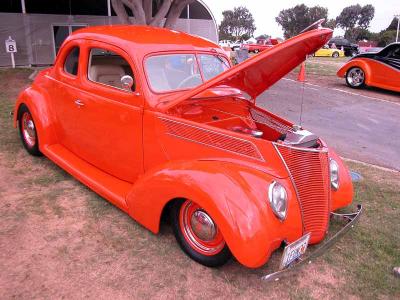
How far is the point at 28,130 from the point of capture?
17.0ft

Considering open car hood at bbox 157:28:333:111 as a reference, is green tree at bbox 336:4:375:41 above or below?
above

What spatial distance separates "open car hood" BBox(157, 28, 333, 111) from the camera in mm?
2766

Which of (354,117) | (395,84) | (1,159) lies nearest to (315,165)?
(1,159)

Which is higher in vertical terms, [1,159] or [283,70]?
[283,70]

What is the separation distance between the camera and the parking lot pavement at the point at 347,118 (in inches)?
256

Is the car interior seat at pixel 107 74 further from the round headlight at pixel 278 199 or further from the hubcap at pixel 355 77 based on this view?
the hubcap at pixel 355 77

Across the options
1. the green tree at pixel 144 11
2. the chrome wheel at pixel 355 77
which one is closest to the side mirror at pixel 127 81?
the green tree at pixel 144 11

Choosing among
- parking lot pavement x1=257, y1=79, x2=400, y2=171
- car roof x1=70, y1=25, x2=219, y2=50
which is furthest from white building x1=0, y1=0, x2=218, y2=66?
car roof x1=70, y1=25, x2=219, y2=50

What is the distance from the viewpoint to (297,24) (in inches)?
2608

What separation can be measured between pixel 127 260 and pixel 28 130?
3.04 metres

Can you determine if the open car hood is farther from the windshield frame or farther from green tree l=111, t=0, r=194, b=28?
green tree l=111, t=0, r=194, b=28

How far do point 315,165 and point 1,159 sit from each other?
13.9ft

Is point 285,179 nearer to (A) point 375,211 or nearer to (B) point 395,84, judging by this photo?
(A) point 375,211

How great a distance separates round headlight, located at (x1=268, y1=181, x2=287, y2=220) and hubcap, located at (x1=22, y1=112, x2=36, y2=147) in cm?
362
